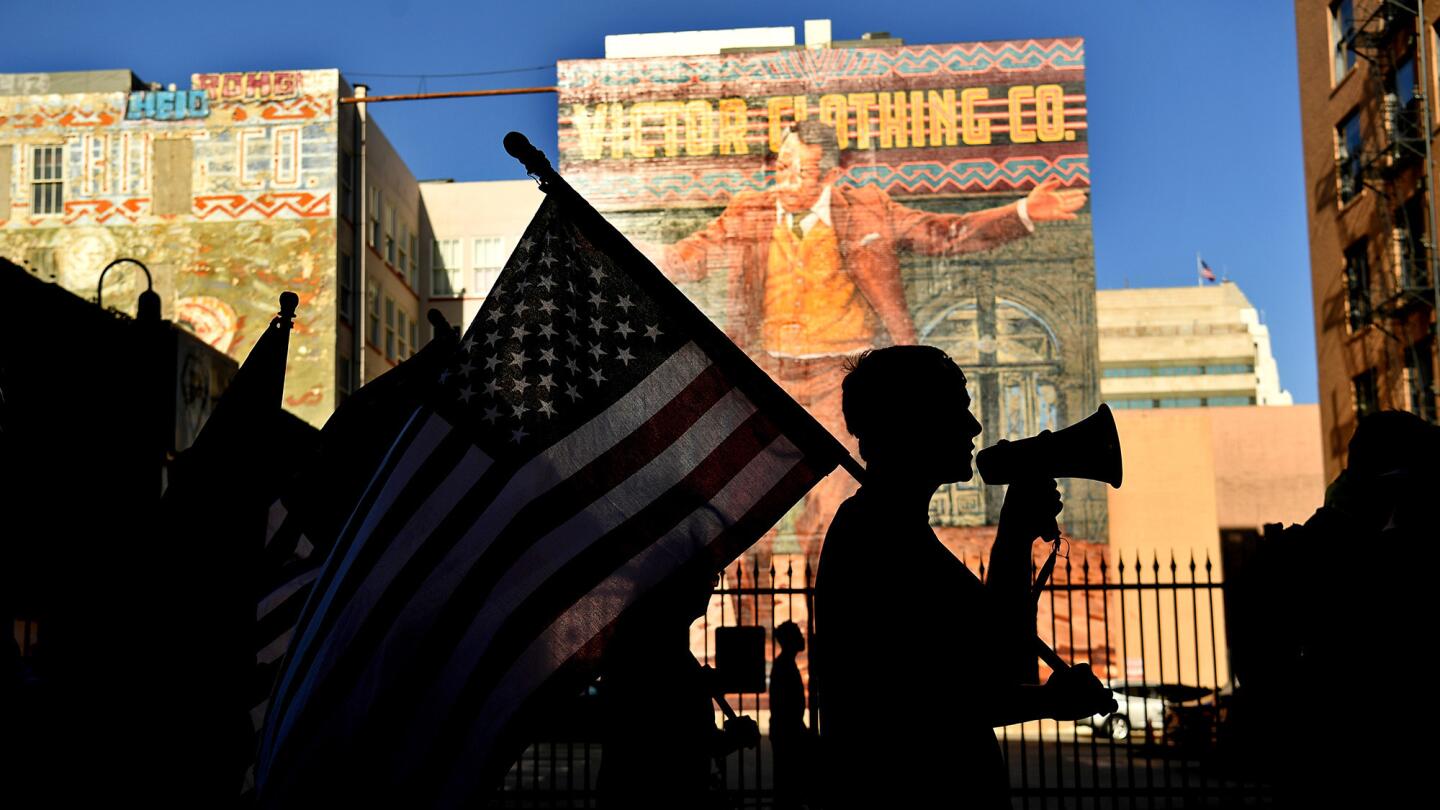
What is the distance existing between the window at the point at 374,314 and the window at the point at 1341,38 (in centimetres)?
2453

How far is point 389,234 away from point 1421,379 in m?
27.8

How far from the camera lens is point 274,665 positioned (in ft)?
20.1

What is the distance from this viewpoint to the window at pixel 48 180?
3941 centimetres

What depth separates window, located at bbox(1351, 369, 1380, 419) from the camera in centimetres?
3058

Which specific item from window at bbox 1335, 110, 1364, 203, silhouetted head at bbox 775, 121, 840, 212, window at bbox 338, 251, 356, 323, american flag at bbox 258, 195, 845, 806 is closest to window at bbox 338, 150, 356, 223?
window at bbox 338, 251, 356, 323

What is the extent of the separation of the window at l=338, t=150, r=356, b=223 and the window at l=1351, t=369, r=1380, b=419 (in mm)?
24401

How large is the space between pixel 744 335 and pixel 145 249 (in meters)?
15.3

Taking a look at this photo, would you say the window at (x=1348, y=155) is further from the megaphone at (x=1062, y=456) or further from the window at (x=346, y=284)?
the megaphone at (x=1062, y=456)

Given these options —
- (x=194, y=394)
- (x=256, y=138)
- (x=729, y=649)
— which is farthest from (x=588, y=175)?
(x=729, y=649)

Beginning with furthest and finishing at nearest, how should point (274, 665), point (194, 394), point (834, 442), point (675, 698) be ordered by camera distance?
point (194, 394) < point (274, 665) < point (675, 698) < point (834, 442)

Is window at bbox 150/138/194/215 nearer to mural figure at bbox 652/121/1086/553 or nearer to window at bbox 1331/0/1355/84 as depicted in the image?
mural figure at bbox 652/121/1086/553

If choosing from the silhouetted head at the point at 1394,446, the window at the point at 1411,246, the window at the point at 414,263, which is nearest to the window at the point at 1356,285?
the window at the point at 1411,246

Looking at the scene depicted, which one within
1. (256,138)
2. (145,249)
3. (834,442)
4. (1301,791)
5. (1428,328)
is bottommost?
(1301,791)

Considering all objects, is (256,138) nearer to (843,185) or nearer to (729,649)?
(843,185)
